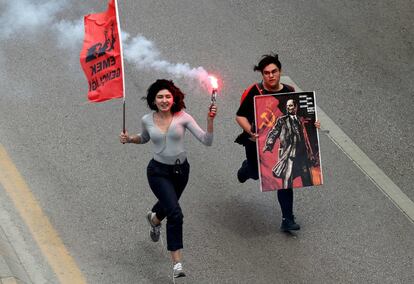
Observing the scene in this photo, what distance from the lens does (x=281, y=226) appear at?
36.0 ft

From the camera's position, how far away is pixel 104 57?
33.0ft

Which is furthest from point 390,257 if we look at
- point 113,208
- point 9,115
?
point 9,115

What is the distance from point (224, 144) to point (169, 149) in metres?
2.22

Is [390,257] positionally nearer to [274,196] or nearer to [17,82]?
[274,196]

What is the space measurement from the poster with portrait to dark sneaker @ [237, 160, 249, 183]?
20.0 inches

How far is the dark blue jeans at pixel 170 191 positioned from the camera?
32.8ft

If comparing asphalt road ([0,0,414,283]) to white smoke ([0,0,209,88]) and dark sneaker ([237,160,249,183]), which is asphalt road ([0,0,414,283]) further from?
dark sneaker ([237,160,249,183])

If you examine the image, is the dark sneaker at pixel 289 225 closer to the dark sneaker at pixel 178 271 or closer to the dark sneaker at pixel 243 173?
the dark sneaker at pixel 243 173

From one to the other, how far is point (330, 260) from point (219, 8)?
532 centimetres

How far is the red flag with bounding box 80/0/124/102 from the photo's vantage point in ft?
32.7

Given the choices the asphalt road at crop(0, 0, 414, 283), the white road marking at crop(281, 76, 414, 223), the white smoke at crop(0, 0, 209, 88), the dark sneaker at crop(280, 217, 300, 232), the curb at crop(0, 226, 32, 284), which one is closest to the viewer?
the curb at crop(0, 226, 32, 284)

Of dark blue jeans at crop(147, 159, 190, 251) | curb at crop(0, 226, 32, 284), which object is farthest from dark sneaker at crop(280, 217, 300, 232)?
curb at crop(0, 226, 32, 284)

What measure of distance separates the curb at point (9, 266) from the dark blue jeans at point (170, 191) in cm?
130

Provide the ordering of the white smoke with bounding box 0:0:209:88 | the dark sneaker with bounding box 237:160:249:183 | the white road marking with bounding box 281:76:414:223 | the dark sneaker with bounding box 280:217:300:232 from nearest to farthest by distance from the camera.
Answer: the dark sneaker with bounding box 280:217:300:232 < the dark sneaker with bounding box 237:160:249:183 < the white road marking with bounding box 281:76:414:223 < the white smoke with bounding box 0:0:209:88
